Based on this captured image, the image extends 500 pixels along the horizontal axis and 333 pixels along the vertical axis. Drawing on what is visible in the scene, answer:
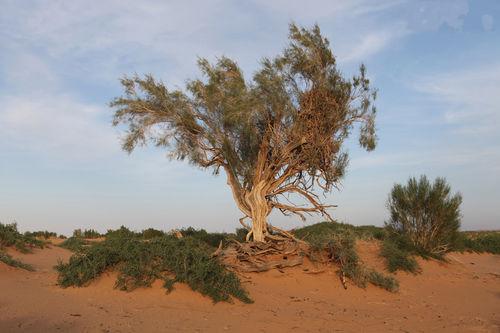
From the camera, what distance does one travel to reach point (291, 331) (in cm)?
838

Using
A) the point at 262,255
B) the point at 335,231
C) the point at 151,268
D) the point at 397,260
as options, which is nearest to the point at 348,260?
the point at 262,255

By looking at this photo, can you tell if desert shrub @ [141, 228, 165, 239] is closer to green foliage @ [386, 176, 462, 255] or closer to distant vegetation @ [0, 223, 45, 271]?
distant vegetation @ [0, 223, 45, 271]

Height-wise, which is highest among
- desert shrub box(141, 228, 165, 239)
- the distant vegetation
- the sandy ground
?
desert shrub box(141, 228, 165, 239)

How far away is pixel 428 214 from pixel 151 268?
13975 millimetres

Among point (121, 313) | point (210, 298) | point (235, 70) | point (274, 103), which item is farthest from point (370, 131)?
point (121, 313)

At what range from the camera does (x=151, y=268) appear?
10.7 m

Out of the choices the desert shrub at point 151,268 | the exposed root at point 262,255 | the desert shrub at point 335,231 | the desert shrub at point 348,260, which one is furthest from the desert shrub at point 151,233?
the desert shrub at point 151,268

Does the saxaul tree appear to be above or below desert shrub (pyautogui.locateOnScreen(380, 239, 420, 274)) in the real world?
above

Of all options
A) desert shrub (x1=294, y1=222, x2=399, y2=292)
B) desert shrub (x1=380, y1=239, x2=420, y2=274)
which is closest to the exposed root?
desert shrub (x1=294, y1=222, x2=399, y2=292)

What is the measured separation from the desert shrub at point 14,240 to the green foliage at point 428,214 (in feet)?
51.7

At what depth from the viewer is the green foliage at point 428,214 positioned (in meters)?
20.1

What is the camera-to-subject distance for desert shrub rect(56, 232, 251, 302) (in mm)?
10398

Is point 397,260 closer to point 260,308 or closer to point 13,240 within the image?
point 260,308

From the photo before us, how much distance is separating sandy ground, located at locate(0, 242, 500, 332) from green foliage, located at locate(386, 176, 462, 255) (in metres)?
5.62
